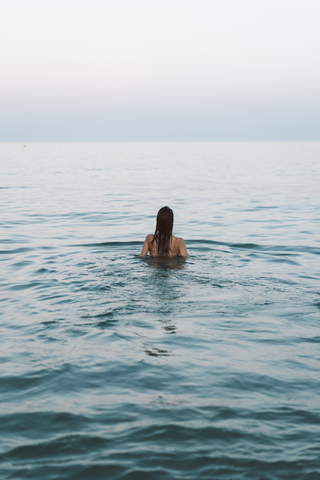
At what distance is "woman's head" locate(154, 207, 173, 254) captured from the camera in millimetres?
9391

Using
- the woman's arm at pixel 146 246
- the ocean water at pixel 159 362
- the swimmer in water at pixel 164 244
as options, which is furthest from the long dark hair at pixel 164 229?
the ocean water at pixel 159 362

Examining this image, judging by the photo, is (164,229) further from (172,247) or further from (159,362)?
(159,362)

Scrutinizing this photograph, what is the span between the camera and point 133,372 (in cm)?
538

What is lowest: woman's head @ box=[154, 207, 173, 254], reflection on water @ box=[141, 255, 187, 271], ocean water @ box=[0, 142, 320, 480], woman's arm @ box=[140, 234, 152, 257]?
ocean water @ box=[0, 142, 320, 480]

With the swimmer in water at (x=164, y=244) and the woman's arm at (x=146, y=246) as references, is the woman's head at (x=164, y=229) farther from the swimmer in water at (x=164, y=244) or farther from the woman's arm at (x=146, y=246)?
the woman's arm at (x=146, y=246)

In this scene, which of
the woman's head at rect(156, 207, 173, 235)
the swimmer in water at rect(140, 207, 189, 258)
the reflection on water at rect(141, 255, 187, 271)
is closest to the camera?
the woman's head at rect(156, 207, 173, 235)

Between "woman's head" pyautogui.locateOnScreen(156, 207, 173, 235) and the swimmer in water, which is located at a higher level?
"woman's head" pyautogui.locateOnScreen(156, 207, 173, 235)

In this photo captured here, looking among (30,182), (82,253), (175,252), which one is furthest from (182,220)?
(30,182)

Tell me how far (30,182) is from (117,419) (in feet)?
101

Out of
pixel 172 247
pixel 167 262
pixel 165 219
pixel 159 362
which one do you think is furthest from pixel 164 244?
pixel 159 362

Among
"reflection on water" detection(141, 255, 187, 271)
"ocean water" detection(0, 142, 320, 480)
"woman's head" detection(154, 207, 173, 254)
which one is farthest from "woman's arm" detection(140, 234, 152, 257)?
"ocean water" detection(0, 142, 320, 480)

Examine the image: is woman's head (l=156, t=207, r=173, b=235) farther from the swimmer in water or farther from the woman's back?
the woman's back

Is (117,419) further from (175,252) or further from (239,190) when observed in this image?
(239,190)

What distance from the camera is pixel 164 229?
969 centimetres
